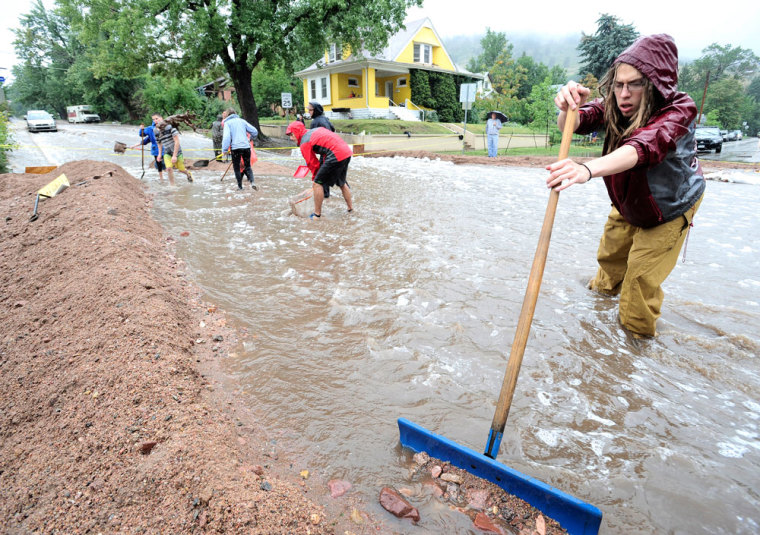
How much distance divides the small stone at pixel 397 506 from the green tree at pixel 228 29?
18710 mm

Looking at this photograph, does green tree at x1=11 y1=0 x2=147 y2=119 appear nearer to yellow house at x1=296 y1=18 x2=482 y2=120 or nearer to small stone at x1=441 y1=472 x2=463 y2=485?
yellow house at x1=296 y1=18 x2=482 y2=120

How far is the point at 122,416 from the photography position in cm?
232

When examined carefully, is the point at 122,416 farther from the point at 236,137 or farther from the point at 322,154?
the point at 236,137

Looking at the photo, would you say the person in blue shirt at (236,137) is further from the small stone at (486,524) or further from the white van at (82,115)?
the white van at (82,115)

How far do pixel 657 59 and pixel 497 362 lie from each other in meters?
2.28

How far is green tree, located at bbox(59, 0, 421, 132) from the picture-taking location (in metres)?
16.6

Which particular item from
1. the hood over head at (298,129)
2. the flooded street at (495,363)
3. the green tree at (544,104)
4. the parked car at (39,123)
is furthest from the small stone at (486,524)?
the parked car at (39,123)

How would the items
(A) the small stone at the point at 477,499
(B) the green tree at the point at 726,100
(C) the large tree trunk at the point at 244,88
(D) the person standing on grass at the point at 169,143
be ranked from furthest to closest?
1. (B) the green tree at the point at 726,100
2. (C) the large tree trunk at the point at 244,88
3. (D) the person standing on grass at the point at 169,143
4. (A) the small stone at the point at 477,499

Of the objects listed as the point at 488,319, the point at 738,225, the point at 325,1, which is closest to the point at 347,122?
the point at 325,1

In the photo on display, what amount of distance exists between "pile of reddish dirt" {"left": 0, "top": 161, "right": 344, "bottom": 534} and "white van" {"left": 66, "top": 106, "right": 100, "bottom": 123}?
54.8 m

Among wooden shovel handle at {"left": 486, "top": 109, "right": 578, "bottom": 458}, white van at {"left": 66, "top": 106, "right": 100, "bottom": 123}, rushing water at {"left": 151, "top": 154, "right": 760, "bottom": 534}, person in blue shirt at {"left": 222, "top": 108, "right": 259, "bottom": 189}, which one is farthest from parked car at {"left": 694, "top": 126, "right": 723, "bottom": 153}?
white van at {"left": 66, "top": 106, "right": 100, "bottom": 123}

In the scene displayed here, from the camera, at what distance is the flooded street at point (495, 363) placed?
7.47 feet

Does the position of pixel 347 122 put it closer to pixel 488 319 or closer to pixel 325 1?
pixel 325 1

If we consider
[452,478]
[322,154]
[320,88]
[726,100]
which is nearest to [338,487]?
[452,478]
